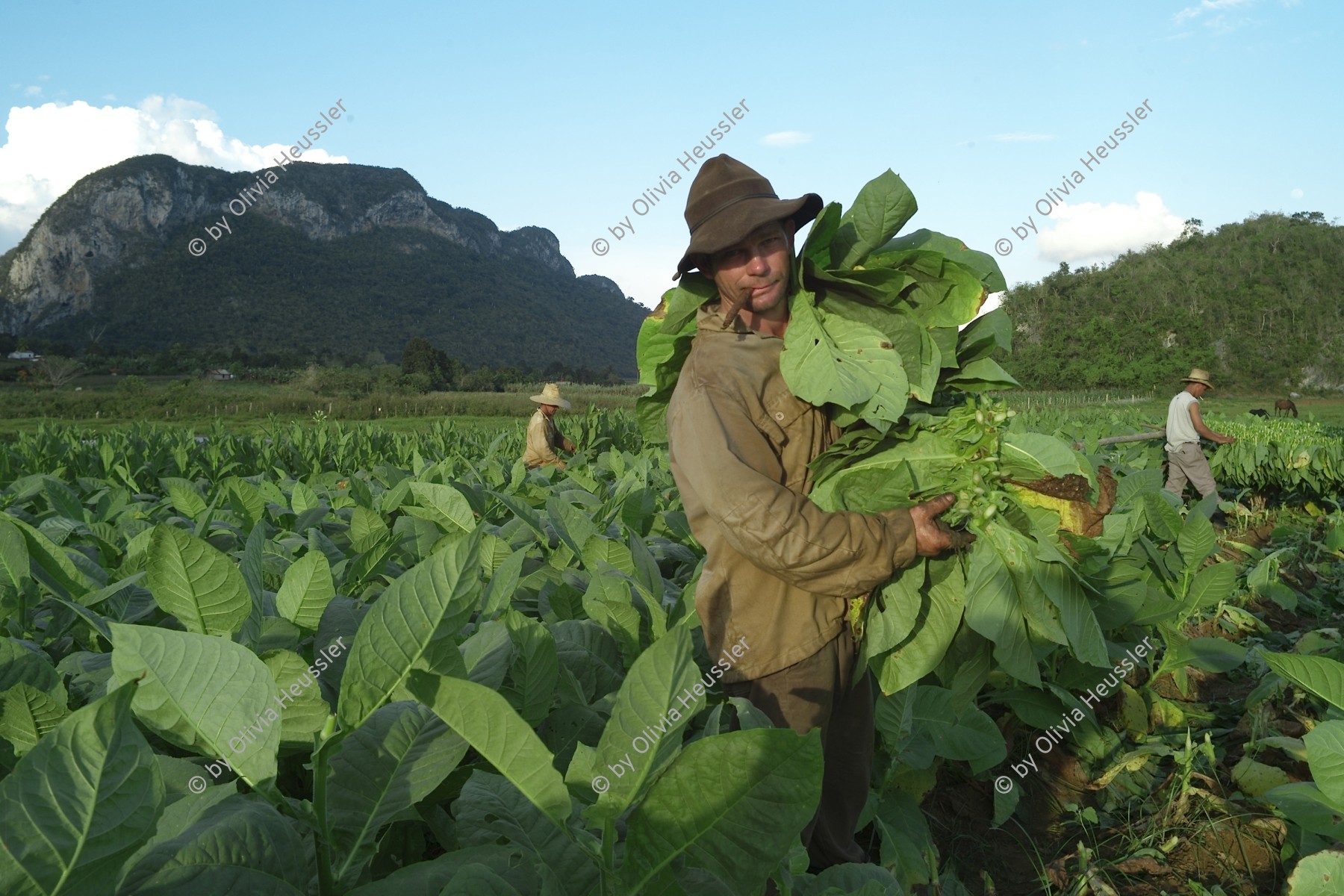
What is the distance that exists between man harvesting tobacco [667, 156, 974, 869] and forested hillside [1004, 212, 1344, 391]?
2791 inches

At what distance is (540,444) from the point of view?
1091cm

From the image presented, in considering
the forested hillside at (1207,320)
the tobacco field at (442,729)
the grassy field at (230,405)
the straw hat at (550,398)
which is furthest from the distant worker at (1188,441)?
the forested hillside at (1207,320)

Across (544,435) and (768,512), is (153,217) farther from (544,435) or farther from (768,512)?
(768,512)

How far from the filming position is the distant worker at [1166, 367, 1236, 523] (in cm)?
1074

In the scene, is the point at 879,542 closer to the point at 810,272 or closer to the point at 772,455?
the point at 772,455

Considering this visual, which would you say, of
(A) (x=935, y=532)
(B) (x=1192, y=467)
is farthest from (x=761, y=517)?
(B) (x=1192, y=467)

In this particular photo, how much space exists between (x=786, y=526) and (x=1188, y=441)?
1094 centimetres

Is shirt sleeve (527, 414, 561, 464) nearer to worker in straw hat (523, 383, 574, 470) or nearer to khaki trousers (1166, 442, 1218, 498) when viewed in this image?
worker in straw hat (523, 383, 574, 470)

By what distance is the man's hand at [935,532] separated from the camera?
2020 millimetres

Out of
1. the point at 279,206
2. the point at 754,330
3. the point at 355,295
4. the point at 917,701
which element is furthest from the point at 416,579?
the point at 279,206

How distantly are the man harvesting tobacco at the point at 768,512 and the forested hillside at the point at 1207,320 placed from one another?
70.9 m

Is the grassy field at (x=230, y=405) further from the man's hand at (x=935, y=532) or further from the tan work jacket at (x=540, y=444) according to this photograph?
the man's hand at (x=935, y=532)

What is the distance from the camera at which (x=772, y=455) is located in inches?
86.5

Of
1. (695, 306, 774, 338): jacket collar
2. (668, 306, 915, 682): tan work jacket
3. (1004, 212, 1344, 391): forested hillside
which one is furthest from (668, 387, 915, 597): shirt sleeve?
(1004, 212, 1344, 391): forested hillside
